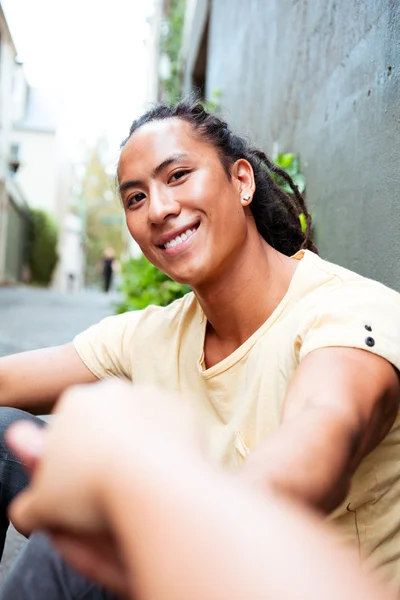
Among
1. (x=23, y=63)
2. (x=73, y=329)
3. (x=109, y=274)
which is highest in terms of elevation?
(x=23, y=63)

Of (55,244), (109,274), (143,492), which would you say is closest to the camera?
(143,492)

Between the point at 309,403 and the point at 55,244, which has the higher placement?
the point at 309,403

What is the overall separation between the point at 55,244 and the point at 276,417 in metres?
25.4

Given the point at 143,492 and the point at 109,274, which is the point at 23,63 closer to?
the point at 109,274

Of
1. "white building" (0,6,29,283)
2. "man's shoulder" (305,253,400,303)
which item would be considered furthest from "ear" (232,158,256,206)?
"white building" (0,6,29,283)

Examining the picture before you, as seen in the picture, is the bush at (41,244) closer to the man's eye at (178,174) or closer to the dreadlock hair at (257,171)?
the dreadlock hair at (257,171)

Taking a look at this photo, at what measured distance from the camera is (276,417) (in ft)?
5.39

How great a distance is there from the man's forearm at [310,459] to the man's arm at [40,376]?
123cm

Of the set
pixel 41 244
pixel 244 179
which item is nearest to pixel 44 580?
pixel 244 179

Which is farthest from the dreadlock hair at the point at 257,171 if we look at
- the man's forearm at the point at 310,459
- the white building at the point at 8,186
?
the white building at the point at 8,186

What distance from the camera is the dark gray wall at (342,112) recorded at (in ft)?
8.22

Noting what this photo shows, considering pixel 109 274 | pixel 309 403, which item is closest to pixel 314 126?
pixel 309 403

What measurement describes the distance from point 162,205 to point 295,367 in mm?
675

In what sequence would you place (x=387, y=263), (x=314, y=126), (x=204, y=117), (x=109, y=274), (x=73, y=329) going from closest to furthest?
(x=204, y=117)
(x=387, y=263)
(x=314, y=126)
(x=73, y=329)
(x=109, y=274)
